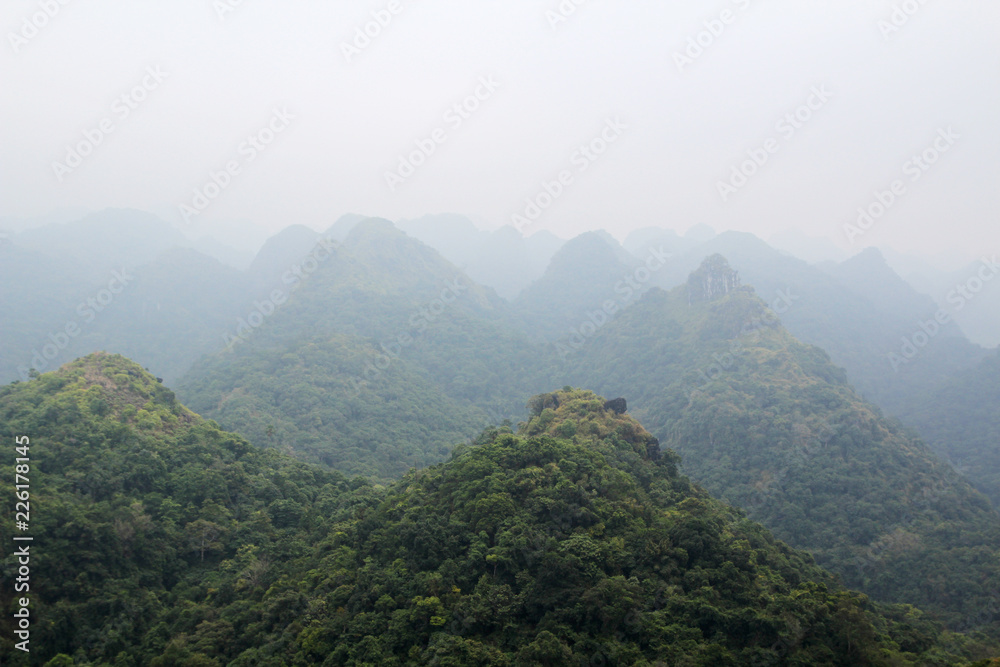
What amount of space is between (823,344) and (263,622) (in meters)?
100.0

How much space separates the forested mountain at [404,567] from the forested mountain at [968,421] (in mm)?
41961

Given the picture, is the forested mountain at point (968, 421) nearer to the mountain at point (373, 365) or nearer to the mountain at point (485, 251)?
the mountain at point (373, 365)

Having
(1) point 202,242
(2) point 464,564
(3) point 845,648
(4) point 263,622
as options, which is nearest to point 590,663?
(2) point 464,564

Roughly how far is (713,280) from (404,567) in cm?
6862

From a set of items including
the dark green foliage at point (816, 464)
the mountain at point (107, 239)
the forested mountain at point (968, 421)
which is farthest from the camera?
the mountain at point (107, 239)

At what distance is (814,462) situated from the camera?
143ft

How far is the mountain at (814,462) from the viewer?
108 feet

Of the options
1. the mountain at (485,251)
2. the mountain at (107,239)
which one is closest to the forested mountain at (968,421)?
the mountain at (485,251)

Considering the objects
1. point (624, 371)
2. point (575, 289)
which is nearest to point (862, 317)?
point (575, 289)

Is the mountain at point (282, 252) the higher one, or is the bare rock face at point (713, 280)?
the bare rock face at point (713, 280)

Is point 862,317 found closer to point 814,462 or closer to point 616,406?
point 814,462

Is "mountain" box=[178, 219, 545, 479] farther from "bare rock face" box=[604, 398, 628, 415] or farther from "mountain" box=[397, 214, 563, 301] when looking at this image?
"mountain" box=[397, 214, 563, 301]

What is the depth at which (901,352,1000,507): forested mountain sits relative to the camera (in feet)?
182

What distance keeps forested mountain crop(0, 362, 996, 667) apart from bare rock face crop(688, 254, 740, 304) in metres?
55.2
